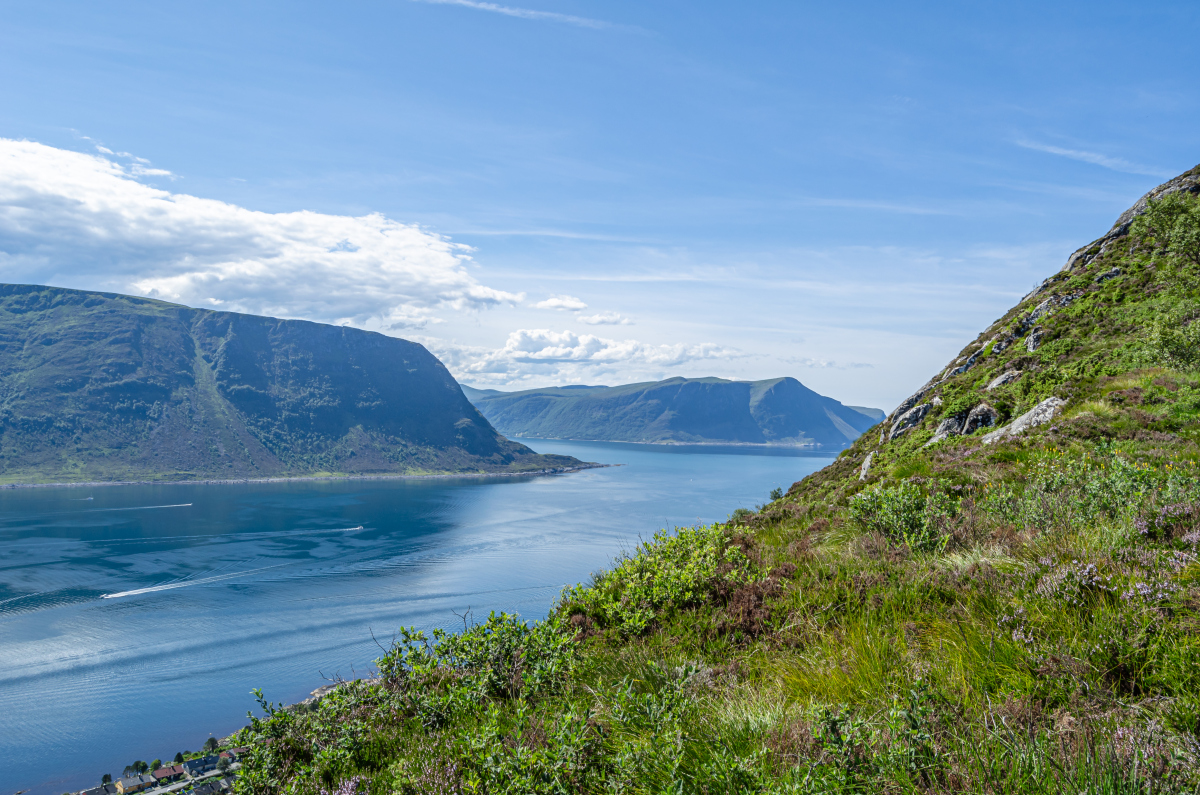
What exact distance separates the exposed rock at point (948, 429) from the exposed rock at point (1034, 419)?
4736 mm

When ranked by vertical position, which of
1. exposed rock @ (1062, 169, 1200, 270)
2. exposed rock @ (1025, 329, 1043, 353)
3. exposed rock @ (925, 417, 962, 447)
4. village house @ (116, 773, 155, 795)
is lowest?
village house @ (116, 773, 155, 795)

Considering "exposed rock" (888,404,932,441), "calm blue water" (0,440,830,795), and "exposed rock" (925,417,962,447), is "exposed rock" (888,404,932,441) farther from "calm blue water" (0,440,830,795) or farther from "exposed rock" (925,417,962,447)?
"calm blue water" (0,440,830,795)

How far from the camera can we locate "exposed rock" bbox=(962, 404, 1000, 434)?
23.4 m

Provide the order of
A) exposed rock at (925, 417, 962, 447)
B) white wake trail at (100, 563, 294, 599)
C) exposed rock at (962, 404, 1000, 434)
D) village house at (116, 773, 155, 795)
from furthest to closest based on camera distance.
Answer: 1. white wake trail at (100, 563, 294, 599)
2. village house at (116, 773, 155, 795)
3. exposed rock at (925, 417, 962, 447)
4. exposed rock at (962, 404, 1000, 434)

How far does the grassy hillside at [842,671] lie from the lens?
10.1 feet

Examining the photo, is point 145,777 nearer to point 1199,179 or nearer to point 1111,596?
point 1111,596

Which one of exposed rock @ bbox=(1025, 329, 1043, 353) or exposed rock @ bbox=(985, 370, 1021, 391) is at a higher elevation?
exposed rock @ bbox=(1025, 329, 1043, 353)

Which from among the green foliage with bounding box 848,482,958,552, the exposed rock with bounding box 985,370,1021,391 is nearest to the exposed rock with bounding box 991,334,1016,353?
the exposed rock with bounding box 985,370,1021,391

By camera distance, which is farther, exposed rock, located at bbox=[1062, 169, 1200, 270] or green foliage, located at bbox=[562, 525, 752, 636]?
exposed rock, located at bbox=[1062, 169, 1200, 270]

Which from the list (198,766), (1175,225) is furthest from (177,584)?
(1175,225)

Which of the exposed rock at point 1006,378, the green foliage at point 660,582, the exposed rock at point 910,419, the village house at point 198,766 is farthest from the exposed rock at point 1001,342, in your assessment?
the village house at point 198,766

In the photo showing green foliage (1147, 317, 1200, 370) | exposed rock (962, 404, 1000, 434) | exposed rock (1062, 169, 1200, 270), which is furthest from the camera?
exposed rock (1062, 169, 1200, 270)

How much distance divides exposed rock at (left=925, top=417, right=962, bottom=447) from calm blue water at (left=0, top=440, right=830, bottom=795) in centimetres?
2346

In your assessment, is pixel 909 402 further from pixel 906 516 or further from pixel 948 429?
pixel 906 516
